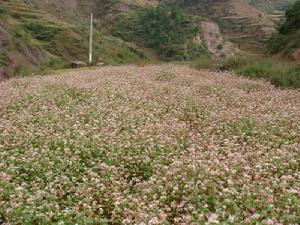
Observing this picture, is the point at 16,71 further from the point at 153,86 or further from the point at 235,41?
the point at 235,41

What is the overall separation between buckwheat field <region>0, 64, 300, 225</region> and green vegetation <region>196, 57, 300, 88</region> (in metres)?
6.23

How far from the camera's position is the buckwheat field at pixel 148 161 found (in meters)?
6.71

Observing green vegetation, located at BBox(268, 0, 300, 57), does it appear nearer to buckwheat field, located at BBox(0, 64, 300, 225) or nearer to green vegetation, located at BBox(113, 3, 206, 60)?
buckwheat field, located at BBox(0, 64, 300, 225)

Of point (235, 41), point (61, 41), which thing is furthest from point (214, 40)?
point (61, 41)

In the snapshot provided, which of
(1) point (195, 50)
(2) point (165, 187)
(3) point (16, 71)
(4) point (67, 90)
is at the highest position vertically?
(2) point (165, 187)

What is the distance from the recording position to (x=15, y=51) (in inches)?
1716

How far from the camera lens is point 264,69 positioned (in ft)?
85.4

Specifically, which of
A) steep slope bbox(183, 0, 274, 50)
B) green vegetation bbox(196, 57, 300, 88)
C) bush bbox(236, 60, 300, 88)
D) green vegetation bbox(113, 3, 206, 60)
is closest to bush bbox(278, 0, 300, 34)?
green vegetation bbox(196, 57, 300, 88)

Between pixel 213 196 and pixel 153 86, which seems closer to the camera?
pixel 213 196

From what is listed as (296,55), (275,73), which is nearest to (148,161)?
(275,73)

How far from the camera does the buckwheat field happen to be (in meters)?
6.71

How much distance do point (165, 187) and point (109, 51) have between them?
286 ft

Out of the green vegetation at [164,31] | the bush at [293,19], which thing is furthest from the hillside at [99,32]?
the bush at [293,19]

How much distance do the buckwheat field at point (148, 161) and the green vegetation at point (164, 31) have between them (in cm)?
9202
